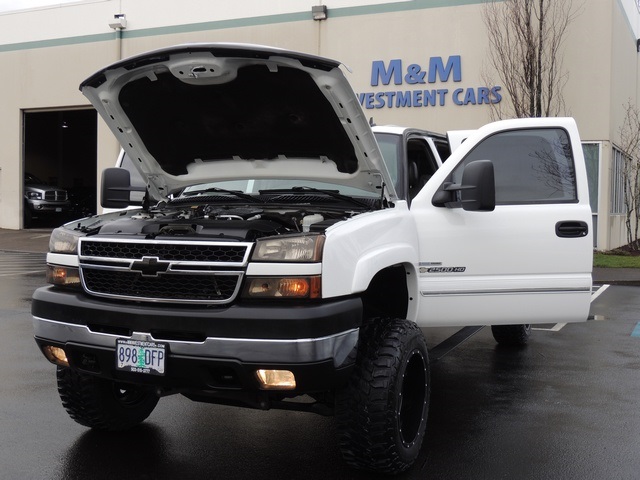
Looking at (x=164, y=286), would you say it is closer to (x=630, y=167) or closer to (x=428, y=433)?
(x=428, y=433)

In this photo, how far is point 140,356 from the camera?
11.9 feet

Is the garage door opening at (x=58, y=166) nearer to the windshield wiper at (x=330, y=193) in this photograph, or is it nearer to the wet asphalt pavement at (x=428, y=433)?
the wet asphalt pavement at (x=428, y=433)

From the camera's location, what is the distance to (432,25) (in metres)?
19.2

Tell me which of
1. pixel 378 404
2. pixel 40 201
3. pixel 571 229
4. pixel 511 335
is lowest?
pixel 511 335

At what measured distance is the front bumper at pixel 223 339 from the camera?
11.2 ft

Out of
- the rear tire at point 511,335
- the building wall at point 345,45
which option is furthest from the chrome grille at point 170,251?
the building wall at point 345,45

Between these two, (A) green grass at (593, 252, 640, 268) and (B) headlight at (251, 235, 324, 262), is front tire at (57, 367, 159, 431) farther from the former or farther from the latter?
(A) green grass at (593, 252, 640, 268)

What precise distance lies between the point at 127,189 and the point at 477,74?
15.1 meters

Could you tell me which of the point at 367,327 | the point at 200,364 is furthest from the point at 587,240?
the point at 200,364

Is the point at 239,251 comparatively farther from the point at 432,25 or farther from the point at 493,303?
the point at 432,25

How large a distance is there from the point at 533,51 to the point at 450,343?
473 inches

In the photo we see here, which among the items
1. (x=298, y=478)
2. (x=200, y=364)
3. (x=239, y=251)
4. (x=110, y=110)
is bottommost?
(x=298, y=478)

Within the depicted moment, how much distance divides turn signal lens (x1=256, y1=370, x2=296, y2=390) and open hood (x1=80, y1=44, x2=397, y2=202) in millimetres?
1451

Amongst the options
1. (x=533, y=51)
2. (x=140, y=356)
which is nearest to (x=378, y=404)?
(x=140, y=356)
